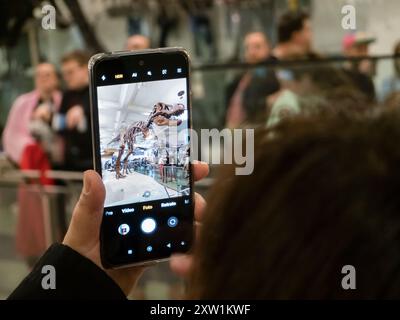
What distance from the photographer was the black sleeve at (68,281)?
0.79 meters

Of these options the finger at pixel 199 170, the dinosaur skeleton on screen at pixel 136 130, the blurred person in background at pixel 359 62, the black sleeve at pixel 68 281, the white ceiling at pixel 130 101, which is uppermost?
the blurred person in background at pixel 359 62

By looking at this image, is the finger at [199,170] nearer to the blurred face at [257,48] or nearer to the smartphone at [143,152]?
the smartphone at [143,152]

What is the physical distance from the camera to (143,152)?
3.20 ft

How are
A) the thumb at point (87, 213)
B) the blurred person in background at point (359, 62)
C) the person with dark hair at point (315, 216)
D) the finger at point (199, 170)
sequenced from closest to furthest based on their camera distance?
the person with dark hair at point (315, 216) → the thumb at point (87, 213) → the finger at point (199, 170) → the blurred person in background at point (359, 62)

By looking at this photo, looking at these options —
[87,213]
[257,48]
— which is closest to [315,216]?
[87,213]

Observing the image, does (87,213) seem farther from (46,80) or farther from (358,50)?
(358,50)

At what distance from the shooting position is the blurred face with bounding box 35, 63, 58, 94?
11.2 feet

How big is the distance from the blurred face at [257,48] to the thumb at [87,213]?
256 cm

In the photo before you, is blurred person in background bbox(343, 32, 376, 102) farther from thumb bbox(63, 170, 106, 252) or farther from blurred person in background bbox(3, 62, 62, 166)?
thumb bbox(63, 170, 106, 252)

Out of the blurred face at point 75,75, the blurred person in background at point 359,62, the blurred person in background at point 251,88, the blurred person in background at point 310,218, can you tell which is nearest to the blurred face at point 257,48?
the blurred person in background at point 251,88

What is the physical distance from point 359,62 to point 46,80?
56.0 inches

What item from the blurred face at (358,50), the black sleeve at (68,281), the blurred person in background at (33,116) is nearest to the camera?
the black sleeve at (68,281)

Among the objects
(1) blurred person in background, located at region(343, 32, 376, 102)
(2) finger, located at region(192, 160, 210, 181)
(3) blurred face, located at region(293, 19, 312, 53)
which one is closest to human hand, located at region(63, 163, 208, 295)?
(2) finger, located at region(192, 160, 210, 181)
